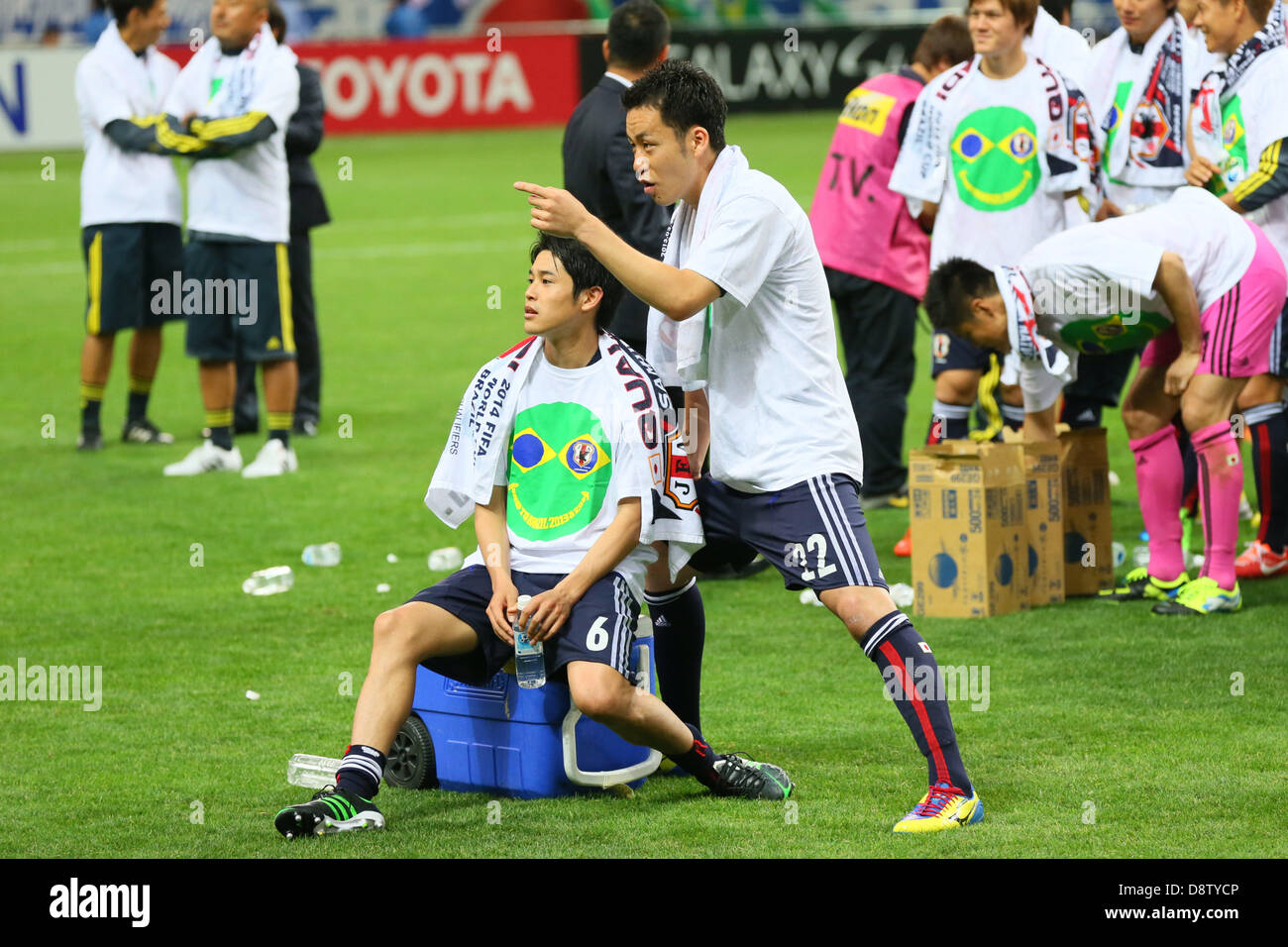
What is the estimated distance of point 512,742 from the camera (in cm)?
510

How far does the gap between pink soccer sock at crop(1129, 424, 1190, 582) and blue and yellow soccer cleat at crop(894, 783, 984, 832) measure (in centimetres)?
267

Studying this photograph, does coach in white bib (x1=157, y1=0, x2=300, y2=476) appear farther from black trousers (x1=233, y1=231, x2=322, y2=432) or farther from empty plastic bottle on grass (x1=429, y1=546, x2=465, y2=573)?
empty plastic bottle on grass (x1=429, y1=546, x2=465, y2=573)

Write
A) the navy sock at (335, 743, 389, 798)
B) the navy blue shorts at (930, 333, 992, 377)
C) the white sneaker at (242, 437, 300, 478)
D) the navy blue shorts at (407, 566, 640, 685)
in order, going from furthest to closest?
the white sneaker at (242, 437, 300, 478) → the navy blue shorts at (930, 333, 992, 377) → the navy blue shorts at (407, 566, 640, 685) → the navy sock at (335, 743, 389, 798)

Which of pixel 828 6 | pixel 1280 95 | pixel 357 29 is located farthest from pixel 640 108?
pixel 828 6

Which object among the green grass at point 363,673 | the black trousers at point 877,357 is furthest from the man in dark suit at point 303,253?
the black trousers at point 877,357

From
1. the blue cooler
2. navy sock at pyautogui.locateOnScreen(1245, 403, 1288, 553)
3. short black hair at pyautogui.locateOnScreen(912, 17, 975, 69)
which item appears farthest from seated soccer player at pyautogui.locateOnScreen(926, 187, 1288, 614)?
short black hair at pyautogui.locateOnScreen(912, 17, 975, 69)

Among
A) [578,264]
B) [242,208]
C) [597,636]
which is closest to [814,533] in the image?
[597,636]

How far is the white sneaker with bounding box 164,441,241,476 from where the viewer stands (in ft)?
33.8

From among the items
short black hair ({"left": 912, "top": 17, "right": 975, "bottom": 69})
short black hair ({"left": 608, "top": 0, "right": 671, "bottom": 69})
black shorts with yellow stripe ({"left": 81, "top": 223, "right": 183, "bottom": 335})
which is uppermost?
short black hair ({"left": 912, "top": 17, "right": 975, "bottom": 69})

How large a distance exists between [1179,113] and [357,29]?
105ft

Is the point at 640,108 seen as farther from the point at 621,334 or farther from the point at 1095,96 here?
the point at 1095,96

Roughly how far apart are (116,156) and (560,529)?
6778 mm

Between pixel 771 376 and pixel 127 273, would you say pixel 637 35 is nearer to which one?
pixel 771 376

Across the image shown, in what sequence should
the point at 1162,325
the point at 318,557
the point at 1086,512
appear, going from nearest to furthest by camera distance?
the point at 1162,325 < the point at 1086,512 < the point at 318,557
